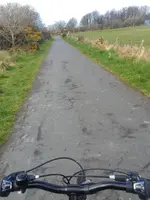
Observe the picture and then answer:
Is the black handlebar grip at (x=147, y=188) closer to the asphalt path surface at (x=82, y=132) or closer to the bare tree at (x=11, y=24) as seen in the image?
the asphalt path surface at (x=82, y=132)

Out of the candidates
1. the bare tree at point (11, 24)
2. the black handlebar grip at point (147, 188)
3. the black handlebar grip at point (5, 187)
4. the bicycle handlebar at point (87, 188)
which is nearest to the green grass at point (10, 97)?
the black handlebar grip at point (5, 187)

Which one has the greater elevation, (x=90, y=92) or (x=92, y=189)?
(x=92, y=189)

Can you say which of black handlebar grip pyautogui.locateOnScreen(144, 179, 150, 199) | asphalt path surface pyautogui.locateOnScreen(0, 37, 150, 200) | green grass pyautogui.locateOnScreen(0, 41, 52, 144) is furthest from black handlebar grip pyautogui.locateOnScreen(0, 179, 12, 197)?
green grass pyautogui.locateOnScreen(0, 41, 52, 144)

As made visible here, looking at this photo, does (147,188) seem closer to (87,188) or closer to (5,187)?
(87,188)

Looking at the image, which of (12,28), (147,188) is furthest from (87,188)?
(12,28)

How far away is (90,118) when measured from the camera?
5801 mm

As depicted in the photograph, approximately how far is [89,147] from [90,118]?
155 centimetres

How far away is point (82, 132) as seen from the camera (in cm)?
500

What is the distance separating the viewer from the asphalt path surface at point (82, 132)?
3.76 meters

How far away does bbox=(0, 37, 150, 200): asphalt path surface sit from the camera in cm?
376

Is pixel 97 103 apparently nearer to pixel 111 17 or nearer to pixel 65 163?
pixel 65 163

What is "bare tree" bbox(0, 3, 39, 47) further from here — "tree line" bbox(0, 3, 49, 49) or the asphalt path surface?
the asphalt path surface

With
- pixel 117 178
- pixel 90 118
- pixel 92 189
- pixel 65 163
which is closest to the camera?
pixel 92 189

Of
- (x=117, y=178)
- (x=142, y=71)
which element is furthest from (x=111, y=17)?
(x=117, y=178)
